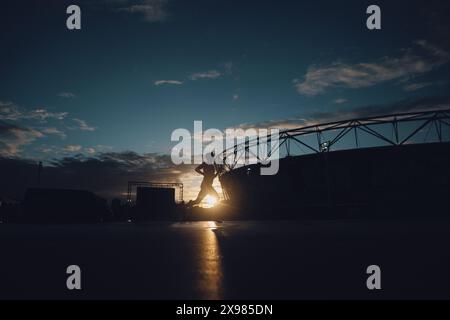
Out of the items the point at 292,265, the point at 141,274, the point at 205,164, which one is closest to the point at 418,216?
the point at 205,164

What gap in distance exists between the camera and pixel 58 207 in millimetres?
25250

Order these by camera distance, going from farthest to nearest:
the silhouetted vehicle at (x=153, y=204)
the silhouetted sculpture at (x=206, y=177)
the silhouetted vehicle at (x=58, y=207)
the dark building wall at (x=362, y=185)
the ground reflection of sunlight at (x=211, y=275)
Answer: the silhouetted vehicle at (x=153, y=204), the dark building wall at (x=362, y=185), the silhouetted vehicle at (x=58, y=207), the silhouetted sculpture at (x=206, y=177), the ground reflection of sunlight at (x=211, y=275)

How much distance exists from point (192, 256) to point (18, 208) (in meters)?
27.8

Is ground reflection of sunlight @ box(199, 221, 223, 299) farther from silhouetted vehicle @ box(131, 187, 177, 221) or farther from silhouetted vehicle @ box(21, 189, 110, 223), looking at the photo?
silhouetted vehicle @ box(131, 187, 177, 221)

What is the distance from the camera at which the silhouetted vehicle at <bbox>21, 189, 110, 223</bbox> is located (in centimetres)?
2483

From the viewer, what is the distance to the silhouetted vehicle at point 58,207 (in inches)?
→ 977

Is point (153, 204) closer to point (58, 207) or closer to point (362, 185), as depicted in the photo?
point (58, 207)

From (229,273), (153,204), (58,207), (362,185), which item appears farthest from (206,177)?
(229,273)

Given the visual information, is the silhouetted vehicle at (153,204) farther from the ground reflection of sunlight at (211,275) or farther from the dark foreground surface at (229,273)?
the ground reflection of sunlight at (211,275)

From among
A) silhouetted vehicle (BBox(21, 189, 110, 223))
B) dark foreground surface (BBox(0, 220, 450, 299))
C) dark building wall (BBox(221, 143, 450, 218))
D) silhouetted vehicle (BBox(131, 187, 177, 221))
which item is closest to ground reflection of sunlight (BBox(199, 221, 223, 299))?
dark foreground surface (BBox(0, 220, 450, 299))

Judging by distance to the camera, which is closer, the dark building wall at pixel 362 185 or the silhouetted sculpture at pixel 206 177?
the silhouetted sculpture at pixel 206 177

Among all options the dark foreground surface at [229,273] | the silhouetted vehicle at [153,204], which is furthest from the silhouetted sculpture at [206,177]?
the dark foreground surface at [229,273]

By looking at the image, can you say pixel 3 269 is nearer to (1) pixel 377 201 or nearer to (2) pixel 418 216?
(1) pixel 377 201
